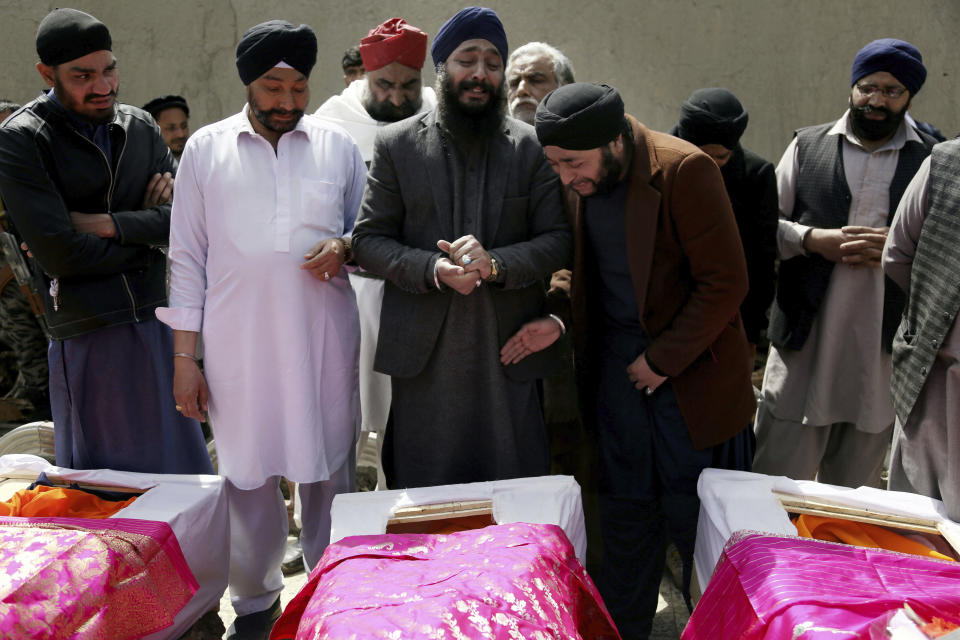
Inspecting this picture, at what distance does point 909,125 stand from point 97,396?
11.0ft

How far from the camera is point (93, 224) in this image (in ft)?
9.36

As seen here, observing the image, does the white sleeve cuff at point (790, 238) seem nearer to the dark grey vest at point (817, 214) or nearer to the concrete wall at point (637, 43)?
Answer: the dark grey vest at point (817, 214)

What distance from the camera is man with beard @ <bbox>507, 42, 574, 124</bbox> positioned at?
12.2 ft

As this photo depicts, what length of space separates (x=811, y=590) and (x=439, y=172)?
5.41 feet

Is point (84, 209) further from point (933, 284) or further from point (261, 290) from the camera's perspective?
point (933, 284)

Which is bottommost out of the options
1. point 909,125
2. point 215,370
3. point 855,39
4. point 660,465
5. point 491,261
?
point 660,465

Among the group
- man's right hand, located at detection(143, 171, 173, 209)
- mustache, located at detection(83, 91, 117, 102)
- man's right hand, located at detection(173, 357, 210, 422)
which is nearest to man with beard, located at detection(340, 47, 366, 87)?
man's right hand, located at detection(143, 171, 173, 209)

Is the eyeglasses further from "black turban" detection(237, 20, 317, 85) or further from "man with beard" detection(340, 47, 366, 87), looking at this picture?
"man with beard" detection(340, 47, 366, 87)

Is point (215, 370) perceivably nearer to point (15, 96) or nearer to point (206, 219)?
point (206, 219)

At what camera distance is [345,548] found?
78.9 inches

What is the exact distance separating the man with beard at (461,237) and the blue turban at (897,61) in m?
1.52

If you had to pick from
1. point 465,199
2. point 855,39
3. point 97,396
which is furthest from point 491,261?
point 855,39

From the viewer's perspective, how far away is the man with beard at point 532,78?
3.73 metres

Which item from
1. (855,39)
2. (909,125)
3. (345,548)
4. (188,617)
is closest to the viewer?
(345,548)
